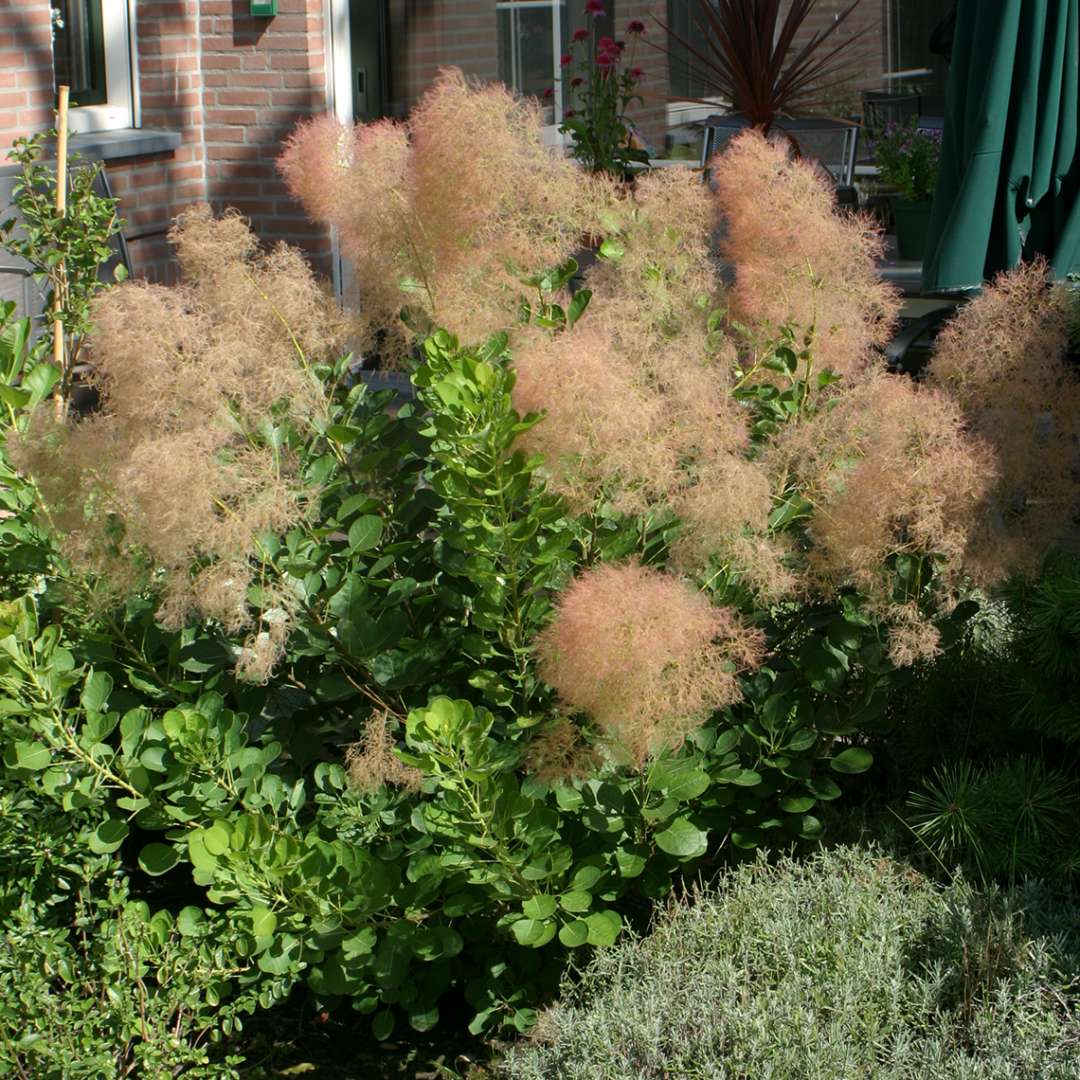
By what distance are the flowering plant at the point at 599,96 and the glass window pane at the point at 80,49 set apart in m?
2.63

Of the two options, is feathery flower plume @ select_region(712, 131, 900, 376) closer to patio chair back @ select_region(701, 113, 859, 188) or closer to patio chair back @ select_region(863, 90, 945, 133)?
patio chair back @ select_region(701, 113, 859, 188)

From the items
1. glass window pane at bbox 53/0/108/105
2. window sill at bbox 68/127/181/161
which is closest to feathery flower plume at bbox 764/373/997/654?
window sill at bbox 68/127/181/161

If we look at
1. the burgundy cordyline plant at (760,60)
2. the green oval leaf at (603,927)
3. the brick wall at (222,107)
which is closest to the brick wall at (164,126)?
the brick wall at (222,107)

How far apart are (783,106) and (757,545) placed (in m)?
7.05

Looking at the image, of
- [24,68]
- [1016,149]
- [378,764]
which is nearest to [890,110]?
[1016,149]

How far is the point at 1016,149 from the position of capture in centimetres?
500

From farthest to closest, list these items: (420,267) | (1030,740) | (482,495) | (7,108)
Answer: (7,108) → (1030,740) → (420,267) → (482,495)

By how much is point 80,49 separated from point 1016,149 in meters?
4.89

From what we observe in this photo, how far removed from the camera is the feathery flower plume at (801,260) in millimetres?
2855

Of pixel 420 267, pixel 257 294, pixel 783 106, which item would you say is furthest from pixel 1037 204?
pixel 783 106

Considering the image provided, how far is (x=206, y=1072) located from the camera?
2623 millimetres

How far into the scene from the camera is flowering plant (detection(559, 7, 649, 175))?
29.6 ft

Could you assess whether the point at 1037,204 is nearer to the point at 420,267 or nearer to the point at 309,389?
the point at 420,267

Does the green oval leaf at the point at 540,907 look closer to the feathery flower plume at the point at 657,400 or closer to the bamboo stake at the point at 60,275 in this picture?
the feathery flower plume at the point at 657,400
